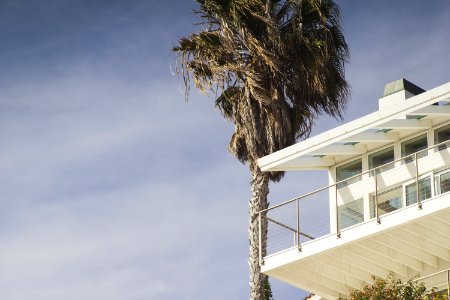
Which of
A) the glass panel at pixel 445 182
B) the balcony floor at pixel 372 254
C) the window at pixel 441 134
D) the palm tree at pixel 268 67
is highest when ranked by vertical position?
the palm tree at pixel 268 67

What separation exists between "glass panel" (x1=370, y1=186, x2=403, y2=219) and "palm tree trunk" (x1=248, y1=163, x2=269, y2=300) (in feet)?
11.3

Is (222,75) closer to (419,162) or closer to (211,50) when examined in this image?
(211,50)

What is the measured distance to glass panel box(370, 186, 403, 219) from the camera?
34.3m

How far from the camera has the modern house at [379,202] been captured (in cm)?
3331

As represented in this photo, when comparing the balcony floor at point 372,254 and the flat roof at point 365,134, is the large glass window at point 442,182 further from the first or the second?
the flat roof at point 365,134

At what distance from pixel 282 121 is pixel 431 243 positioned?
19.9 feet

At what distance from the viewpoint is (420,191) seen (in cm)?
3356

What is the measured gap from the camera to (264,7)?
38875mm

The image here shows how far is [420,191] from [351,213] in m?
2.54

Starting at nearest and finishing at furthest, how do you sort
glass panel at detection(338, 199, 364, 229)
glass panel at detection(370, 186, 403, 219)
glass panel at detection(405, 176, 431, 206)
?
glass panel at detection(405, 176, 431, 206) < glass panel at detection(370, 186, 403, 219) < glass panel at detection(338, 199, 364, 229)

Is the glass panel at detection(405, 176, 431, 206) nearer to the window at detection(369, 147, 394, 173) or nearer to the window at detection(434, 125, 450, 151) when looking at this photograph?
the window at detection(434, 125, 450, 151)

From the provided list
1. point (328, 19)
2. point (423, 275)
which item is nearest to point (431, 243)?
point (423, 275)

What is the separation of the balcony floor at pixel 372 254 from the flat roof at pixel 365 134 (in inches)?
96.0

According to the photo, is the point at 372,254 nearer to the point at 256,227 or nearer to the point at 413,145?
the point at 413,145
